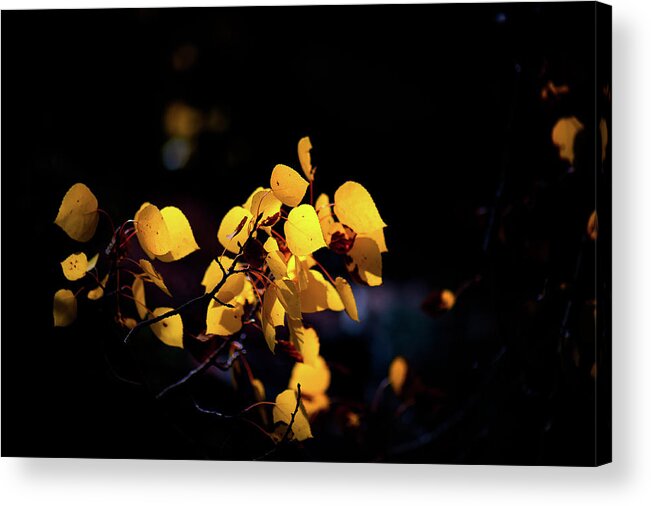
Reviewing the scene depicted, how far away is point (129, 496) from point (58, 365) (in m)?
0.22

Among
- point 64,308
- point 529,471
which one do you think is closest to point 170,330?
point 64,308

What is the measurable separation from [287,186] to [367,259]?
11 cm

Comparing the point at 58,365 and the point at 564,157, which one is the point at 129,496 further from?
the point at 564,157

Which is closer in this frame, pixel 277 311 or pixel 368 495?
pixel 277 311

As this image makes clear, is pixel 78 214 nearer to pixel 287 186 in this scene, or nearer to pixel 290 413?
pixel 287 186

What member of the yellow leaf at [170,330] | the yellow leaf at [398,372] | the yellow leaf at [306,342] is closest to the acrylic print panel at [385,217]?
the yellow leaf at [398,372]

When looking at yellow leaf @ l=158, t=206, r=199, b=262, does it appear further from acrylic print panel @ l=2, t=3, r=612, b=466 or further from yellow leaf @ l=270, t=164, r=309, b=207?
acrylic print panel @ l=2, t=3, r=612, b=466

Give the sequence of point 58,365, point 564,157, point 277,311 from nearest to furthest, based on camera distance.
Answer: point 277,311
point 564,157
point 58,365

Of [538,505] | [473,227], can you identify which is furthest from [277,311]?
[538,505]

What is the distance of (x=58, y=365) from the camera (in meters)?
1.58

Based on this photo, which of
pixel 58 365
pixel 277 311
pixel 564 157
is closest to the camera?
pixel 277 311

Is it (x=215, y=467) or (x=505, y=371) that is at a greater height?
(x=505, y=371)

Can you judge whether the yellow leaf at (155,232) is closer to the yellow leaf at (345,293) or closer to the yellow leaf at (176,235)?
the yellow leaf at (176,235)

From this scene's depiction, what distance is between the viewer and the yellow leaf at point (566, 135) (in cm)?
147
